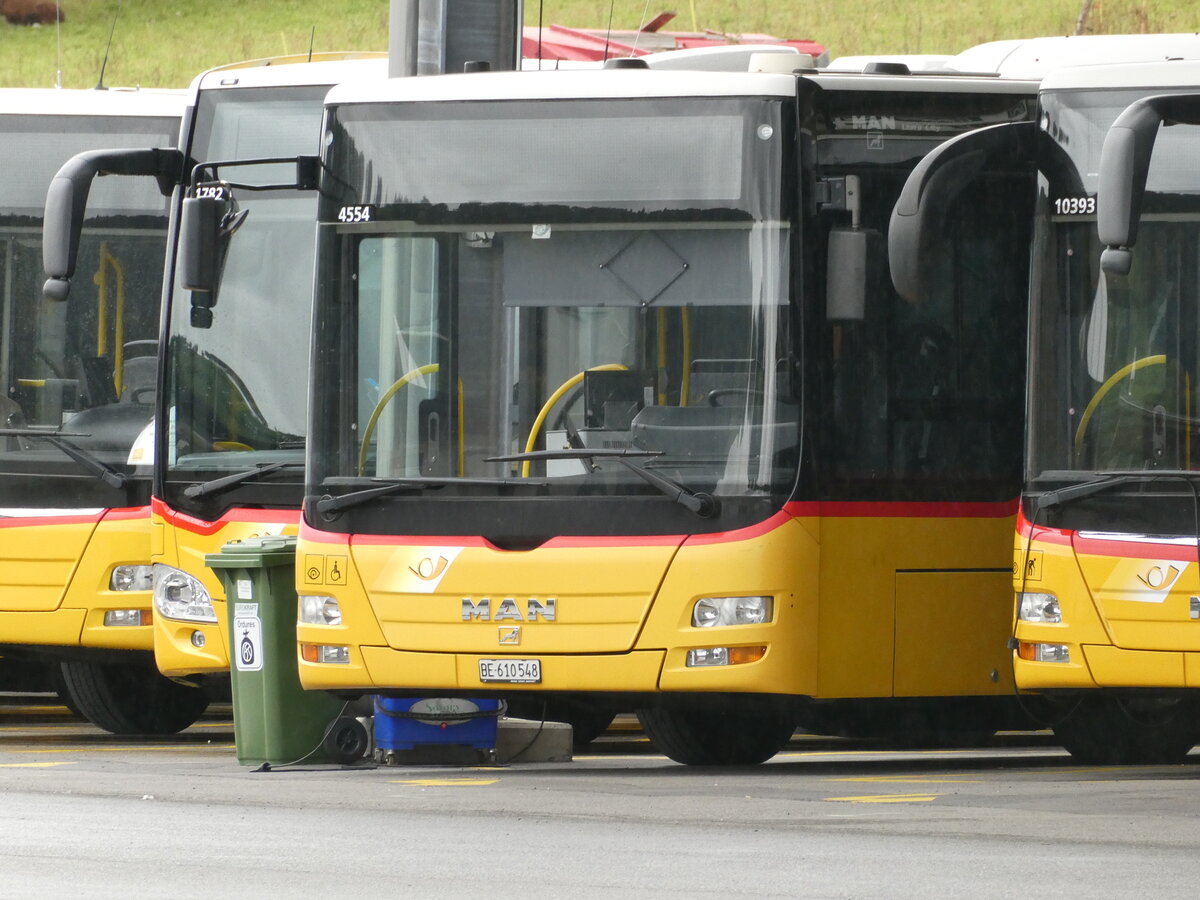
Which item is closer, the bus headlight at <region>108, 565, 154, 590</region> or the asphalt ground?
the asphalt ground

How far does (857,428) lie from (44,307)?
5.18 metres

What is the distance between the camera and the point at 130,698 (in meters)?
15.4


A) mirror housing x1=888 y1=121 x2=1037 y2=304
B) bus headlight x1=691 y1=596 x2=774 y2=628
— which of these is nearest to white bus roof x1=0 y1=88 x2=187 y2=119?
mirror housing x1=888 y1=121 x2=1037 y2=304

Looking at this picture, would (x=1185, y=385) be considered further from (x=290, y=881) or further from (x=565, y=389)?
(x=290, y=881)

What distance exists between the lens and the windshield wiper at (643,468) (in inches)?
445

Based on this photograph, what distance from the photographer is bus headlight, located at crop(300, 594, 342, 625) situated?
1195 centimetres

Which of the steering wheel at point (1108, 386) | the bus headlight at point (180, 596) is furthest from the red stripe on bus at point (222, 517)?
the steering wheel at point (1108, 386)

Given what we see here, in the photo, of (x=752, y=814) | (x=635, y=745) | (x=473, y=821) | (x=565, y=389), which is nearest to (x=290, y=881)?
(x=473, y=821)

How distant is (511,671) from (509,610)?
0.87 ft

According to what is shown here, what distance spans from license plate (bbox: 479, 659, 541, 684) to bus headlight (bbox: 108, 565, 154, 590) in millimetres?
3464

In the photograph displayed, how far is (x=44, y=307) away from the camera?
14.7 metres

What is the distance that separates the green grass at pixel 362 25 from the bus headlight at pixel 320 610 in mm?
46047

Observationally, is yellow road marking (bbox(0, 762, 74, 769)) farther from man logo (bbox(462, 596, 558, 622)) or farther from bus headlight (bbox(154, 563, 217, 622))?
man logo (bbox(462, 596, 558, 622))

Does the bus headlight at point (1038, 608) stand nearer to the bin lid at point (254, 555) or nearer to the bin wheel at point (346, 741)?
the bin wheel at point (346, 741)
